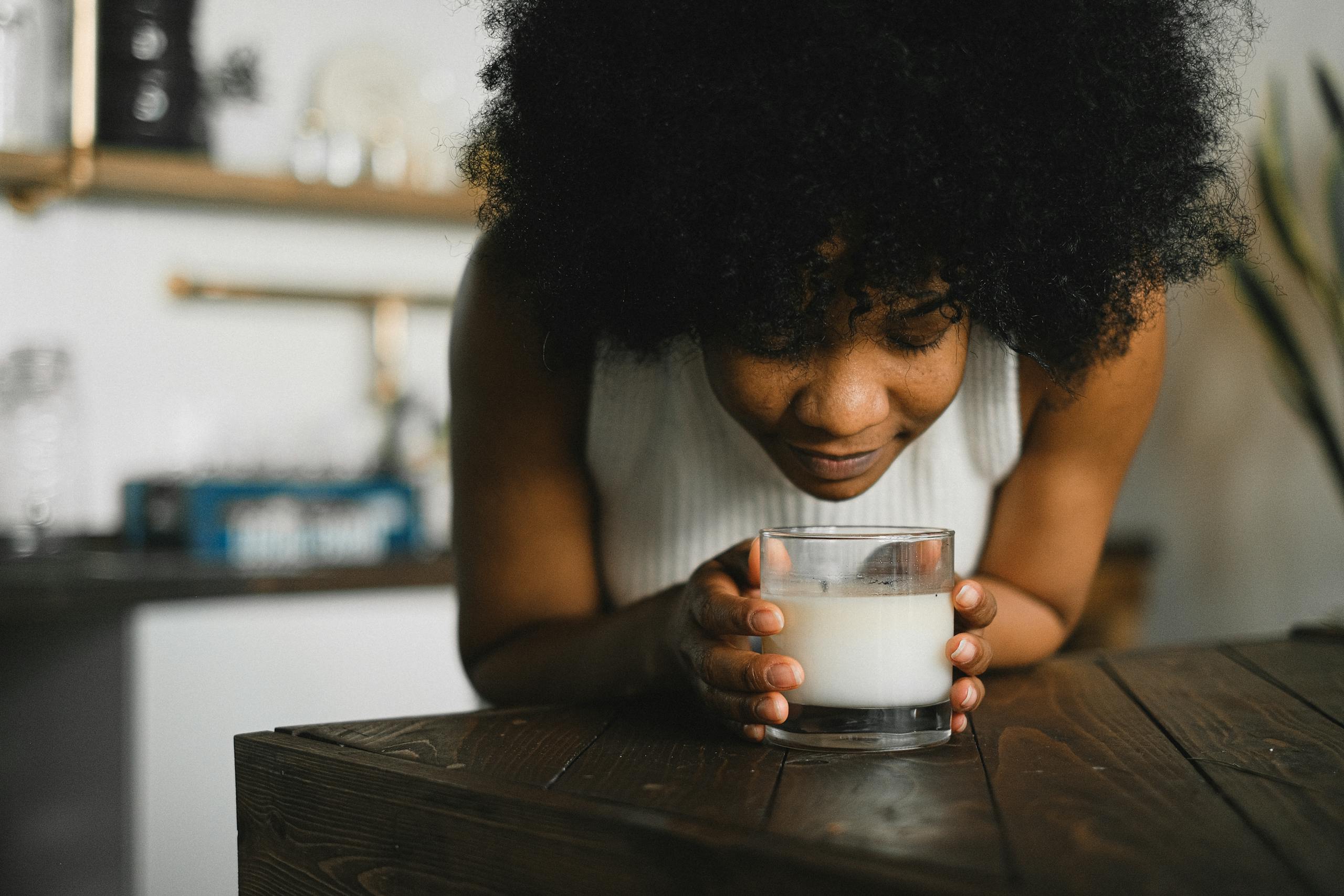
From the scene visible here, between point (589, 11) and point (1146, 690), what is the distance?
59 centimetres

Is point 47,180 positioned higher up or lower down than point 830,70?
higher up

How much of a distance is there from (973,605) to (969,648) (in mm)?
32

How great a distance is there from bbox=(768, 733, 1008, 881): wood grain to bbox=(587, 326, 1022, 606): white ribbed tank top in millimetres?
409

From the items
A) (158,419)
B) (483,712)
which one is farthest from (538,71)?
(158,419)

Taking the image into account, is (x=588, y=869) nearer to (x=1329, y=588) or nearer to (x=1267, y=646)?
(x=1267, y=646)

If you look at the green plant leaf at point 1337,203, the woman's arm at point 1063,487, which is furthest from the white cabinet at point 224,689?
the green plant leaf at point 1337,203

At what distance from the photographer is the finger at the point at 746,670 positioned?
0.65m

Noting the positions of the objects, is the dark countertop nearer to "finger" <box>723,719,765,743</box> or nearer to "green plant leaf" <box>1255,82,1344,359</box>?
"finger" <box>723,719,765,743</box>

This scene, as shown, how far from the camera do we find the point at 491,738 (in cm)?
71

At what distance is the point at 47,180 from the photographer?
7.26ft

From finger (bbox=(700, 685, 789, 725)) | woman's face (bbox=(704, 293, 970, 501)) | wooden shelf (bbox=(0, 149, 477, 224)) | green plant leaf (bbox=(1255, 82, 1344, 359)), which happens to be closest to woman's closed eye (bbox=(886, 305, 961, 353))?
woman's face (bbox=(704, 293, 970, 501))

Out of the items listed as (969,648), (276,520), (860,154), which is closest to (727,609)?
(969,648)

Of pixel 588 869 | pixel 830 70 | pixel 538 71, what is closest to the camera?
pixel 588 869

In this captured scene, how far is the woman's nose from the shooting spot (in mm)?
696
